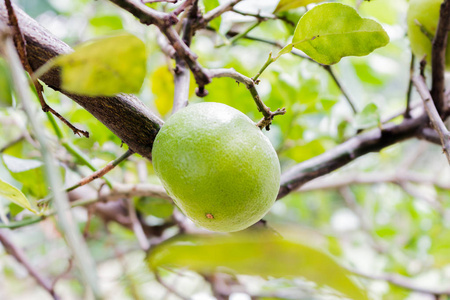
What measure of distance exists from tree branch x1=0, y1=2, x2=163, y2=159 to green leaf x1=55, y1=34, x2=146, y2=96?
9 cm

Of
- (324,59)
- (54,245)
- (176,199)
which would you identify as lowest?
(54,245)

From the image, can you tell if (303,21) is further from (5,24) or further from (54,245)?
(54,245)

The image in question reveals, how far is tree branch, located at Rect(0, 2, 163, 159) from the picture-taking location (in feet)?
1.27

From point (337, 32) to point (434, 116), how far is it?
0.17 meters

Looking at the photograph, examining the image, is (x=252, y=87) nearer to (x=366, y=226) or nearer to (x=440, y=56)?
(x=440, y=56)

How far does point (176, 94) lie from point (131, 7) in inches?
7.0

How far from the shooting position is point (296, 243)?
0.89 ft

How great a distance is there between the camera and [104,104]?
41 cm

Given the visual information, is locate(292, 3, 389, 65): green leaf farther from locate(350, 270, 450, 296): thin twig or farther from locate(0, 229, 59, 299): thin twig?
locate(0, 229, 59, 299): thin twig

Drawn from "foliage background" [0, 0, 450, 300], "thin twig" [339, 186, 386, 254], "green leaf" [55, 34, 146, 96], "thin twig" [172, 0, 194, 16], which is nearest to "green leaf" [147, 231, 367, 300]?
"foliage background" [0, 0, 450, 300]

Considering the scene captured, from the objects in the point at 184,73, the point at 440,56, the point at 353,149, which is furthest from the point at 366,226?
the point at 184,73

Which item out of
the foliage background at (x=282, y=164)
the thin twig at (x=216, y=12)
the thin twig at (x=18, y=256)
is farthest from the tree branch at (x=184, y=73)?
the thin twig at (x=18, y=256)

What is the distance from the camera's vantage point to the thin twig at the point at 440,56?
0.53 meters

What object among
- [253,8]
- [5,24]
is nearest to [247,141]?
[5,24]
